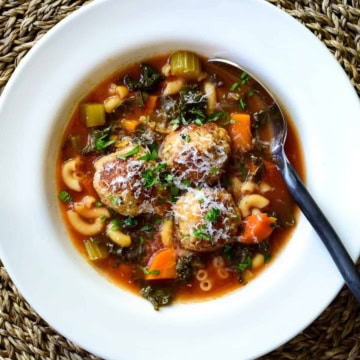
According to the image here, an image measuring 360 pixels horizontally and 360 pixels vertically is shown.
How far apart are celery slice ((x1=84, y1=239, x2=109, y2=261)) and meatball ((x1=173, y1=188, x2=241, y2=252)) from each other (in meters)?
0.56

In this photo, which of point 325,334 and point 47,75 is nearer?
point 47,75

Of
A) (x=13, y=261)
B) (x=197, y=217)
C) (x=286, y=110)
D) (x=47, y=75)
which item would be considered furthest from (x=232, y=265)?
(x=47, y=75)

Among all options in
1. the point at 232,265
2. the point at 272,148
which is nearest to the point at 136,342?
the point at 232,265

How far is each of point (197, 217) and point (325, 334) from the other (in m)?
1.28

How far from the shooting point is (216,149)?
456 centimetres

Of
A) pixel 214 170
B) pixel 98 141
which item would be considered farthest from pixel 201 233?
pixel 98 141

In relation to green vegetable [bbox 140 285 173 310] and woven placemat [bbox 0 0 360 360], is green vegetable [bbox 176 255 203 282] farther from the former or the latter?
woven placemat [bbox 0 0 360 360]

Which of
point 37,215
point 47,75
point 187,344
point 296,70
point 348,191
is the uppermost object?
point 47,75

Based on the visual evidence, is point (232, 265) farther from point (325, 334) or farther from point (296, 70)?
point (296, 70)

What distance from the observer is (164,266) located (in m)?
4.73

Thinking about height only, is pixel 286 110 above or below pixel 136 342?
above

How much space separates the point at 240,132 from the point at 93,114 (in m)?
0.99

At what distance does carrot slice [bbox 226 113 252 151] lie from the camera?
15.6 feet

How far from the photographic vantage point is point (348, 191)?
4.49 m
